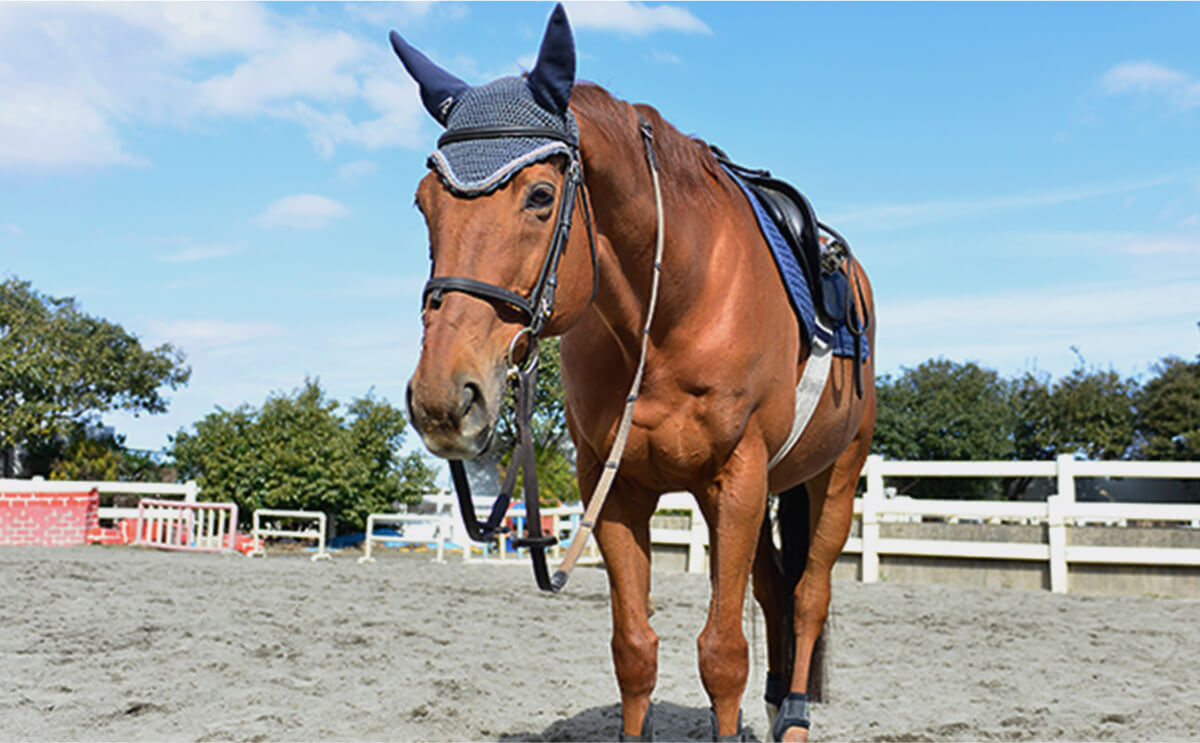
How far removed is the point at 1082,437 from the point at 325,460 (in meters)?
28.3

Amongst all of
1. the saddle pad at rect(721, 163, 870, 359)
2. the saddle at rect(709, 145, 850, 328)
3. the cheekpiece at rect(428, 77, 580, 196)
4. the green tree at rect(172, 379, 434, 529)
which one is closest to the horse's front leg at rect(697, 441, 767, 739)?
the saddle pad at rect(721, 163, 870, 359)

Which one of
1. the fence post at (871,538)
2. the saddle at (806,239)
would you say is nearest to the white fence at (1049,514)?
the fence post at (871,538)

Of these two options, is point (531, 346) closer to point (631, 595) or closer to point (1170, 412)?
point (631, 595)

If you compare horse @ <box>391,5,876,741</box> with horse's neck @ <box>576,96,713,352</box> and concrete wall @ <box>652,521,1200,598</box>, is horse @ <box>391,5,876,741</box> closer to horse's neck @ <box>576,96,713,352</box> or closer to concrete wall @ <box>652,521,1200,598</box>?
horse's neck @ <box>576,96,713,352</box>

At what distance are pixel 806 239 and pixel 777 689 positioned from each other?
1.90m

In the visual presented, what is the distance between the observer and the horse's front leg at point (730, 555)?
2439mm

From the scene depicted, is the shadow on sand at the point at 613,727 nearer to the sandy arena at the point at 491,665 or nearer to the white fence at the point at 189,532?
the sandy arena at the point at 491,665

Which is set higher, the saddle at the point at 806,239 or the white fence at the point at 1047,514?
the saddle at the point at 806,239

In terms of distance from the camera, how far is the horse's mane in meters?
2.32

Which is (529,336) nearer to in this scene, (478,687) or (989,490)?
(478,687)

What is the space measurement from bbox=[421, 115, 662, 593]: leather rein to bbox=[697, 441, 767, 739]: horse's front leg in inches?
13.4

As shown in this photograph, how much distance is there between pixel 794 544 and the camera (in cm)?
380

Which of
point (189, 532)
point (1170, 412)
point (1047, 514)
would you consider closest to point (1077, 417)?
point (1170, 412)

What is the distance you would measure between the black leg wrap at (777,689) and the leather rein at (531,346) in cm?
176
